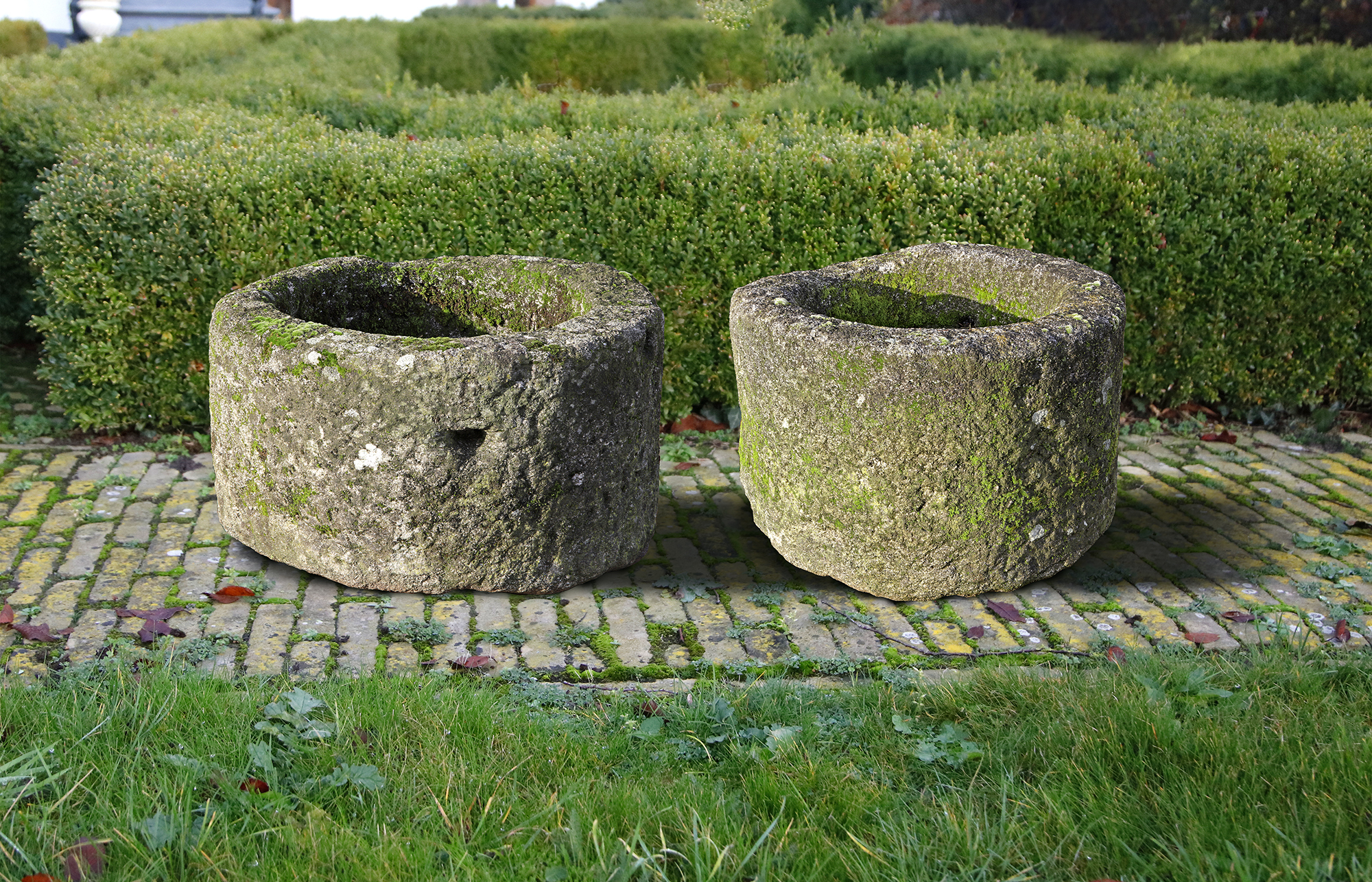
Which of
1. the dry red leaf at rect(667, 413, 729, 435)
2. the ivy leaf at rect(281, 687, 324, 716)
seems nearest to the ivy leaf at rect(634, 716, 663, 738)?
the ivy leaf at rect(281, 687, 324, 716)

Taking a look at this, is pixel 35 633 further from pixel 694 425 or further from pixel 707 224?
pixel 707 224

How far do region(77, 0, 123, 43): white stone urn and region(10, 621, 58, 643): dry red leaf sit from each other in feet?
84.6

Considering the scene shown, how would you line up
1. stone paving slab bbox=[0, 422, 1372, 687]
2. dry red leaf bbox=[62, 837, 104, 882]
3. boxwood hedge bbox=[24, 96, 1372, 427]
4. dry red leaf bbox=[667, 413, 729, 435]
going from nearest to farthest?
dry red leaf bbox=[62, 837, 104, 882] < stone paving slab bbox=[0, 422, 1372, 687] < boxwood hedge bbox=[24, 96, 1372, 427] < dry red leaf bbox=[667, 413, 729, 435]

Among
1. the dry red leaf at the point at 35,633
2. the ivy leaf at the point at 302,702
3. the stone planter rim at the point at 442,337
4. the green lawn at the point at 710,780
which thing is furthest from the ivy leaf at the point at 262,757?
the stone planter rim at the point at 442,337

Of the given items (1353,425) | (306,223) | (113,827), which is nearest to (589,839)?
(113,827)

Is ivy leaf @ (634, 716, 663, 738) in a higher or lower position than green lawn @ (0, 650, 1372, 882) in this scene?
lower

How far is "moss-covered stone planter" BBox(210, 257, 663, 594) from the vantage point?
155 inches

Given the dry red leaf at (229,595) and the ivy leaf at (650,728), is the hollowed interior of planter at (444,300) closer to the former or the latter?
the dry red leaf at (229,595)

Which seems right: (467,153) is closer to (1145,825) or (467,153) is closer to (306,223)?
(306,223)

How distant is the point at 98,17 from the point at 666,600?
2695 cm

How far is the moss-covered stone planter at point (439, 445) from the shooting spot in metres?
3.95

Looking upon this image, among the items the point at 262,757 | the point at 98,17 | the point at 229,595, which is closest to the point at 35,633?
the point at 229,595

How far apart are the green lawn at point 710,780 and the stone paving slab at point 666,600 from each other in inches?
15.7

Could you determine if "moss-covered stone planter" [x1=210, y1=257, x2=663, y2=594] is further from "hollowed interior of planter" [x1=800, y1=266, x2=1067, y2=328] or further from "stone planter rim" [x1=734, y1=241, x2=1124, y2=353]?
"hollowed interior of planter" [x1=800, y1=266, x2=1067, y2=328]
